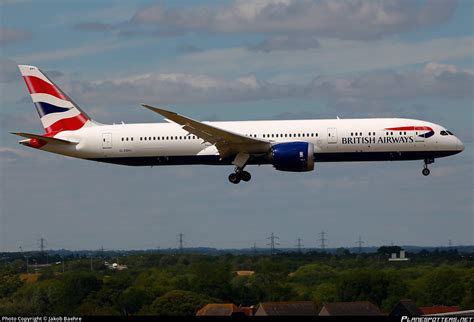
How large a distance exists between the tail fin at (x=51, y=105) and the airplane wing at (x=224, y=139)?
8.34m

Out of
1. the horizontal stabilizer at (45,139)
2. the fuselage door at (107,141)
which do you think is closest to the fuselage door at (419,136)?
the fuselage door at (107,141)

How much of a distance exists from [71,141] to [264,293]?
22913mm

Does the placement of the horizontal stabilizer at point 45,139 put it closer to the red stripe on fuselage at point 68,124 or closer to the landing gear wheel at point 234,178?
the red stripe on fuselage at point 68,124

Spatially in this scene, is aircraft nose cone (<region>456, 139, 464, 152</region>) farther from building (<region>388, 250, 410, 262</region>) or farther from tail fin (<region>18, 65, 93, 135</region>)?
building (<region>388, 250, 410, 262</region>)

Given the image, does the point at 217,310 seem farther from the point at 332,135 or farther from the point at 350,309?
the point at 332,135

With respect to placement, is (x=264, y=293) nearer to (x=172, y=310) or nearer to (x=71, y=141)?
(x=172, y=310)

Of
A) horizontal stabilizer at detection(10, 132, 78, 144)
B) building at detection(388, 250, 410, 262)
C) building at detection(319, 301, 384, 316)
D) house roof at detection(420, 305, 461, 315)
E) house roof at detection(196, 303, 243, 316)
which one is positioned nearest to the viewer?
horizontal stabilizer at detection(10, 132, 78, 144)

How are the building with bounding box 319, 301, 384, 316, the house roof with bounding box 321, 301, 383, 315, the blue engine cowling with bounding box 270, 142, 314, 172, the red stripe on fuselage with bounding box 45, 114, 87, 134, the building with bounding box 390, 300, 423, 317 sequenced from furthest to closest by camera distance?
the building with bounding box 390, 300, 423, 317 < the house roof with bounding box 321, 301, 383, 315 < the building with bounding box 319, 301, 384, 316 < the red stripe on fuselage with bounding box 45, 114, 87, 134 < the blue engine cowling with bounding box 270, 142, 314, 172

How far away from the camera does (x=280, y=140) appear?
241 ft

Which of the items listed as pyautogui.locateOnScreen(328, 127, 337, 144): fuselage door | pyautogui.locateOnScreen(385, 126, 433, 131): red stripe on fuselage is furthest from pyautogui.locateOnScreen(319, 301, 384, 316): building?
pyautogui.locateOnScreen(385, 126, 433, 131): red stripe on fuselage

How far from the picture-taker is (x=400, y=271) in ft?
325

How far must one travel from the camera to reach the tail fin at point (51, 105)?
258 feet

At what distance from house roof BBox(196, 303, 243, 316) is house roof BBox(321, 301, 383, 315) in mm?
6149

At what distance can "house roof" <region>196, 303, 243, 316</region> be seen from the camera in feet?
267
